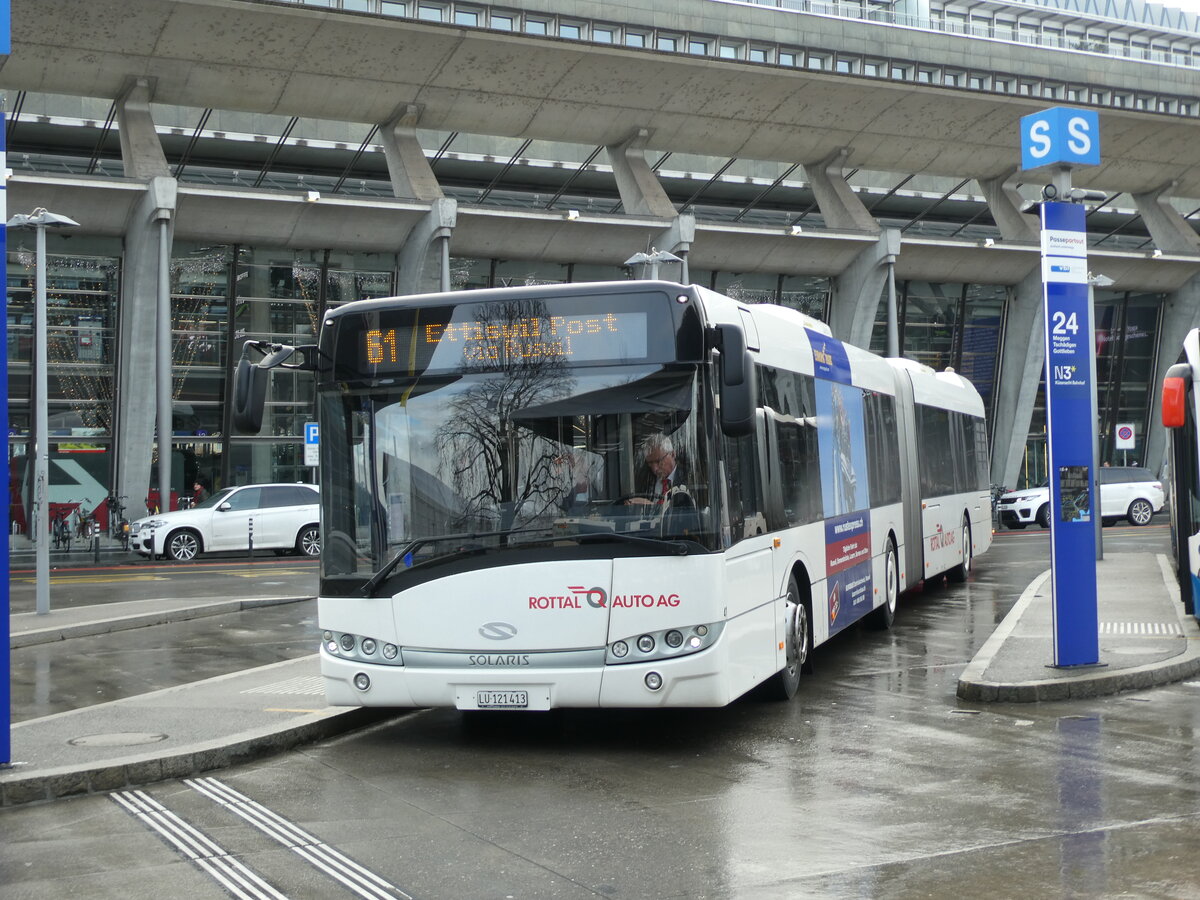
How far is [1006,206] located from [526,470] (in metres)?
41.2

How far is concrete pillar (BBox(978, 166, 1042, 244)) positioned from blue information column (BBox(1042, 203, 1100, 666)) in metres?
36.5

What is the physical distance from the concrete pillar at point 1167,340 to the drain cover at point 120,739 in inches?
1906

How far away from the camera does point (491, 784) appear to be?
25.8 ft

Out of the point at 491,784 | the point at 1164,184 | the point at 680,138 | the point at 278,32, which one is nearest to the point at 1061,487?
the point at 491,784

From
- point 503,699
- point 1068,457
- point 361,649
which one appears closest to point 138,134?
point 361,649

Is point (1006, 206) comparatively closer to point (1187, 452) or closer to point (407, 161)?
point (407, 161)

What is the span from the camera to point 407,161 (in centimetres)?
3709

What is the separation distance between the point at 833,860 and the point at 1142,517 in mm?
34266

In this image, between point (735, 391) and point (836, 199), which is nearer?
point (735, 391)

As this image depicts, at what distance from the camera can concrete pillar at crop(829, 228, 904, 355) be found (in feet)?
141

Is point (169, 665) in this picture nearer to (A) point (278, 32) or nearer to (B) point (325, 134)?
(A) point (278, 32)

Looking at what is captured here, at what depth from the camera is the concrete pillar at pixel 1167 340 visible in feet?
169

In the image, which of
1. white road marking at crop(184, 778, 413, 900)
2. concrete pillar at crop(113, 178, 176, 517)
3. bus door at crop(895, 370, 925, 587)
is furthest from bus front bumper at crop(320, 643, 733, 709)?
concrete pillar at crop(113, 178, 176, 517)

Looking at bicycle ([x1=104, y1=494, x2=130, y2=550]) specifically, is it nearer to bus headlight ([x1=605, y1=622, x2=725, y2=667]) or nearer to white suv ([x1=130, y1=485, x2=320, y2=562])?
white suv ([x1=130, y1=485, x2=320, y2=562])
